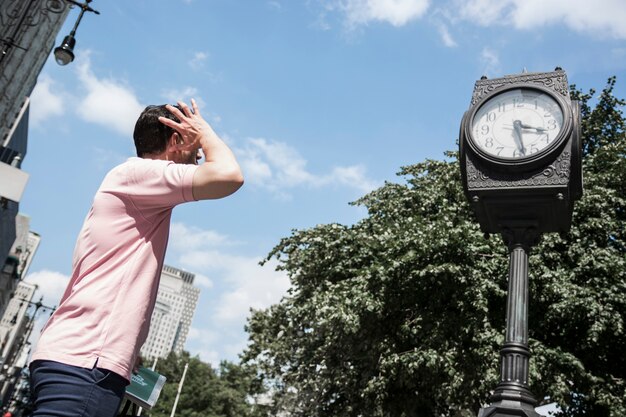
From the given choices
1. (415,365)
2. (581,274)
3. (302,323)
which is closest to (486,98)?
(415,365)

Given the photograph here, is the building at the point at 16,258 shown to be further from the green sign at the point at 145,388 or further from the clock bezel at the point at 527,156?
the clock bezel at the point at 527,156

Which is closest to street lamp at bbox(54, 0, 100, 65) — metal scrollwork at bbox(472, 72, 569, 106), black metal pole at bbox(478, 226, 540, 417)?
metal scrollwork at bbox(472, 72, 569, 106)

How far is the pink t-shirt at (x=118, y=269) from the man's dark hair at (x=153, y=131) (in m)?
0.15

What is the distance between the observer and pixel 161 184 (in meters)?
1.99

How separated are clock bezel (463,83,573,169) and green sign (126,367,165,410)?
3725 millimetres

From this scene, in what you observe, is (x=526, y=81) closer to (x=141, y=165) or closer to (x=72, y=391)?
(x=141, y=165)

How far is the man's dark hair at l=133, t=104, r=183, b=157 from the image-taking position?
227 centimetres

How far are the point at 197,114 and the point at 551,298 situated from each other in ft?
41.0

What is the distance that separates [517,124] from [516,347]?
225 centimetres

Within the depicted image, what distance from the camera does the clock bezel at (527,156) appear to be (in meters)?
4.98

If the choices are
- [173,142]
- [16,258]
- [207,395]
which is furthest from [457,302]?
[16,258]

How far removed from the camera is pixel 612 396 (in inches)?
470

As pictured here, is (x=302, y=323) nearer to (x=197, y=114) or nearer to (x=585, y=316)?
(x=585, y=316)

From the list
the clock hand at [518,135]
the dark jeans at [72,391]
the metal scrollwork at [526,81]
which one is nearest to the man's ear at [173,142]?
the dark jeans at [72,391]
